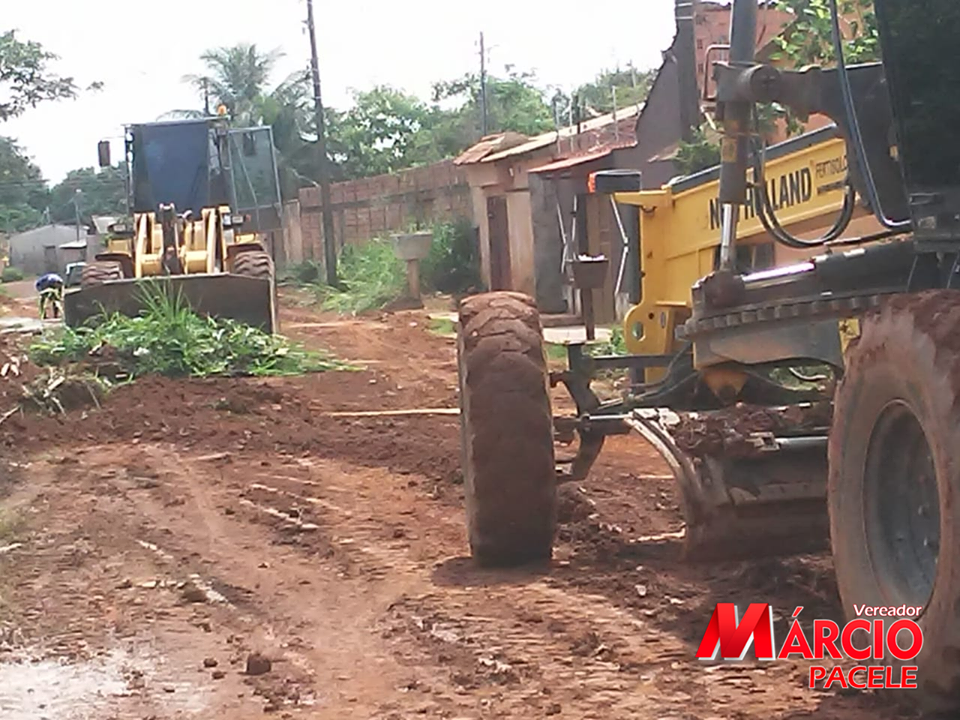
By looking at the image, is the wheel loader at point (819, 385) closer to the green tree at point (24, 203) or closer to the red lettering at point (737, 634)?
the red lettering at point (737, 634)

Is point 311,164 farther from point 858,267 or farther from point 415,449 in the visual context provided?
point 858,267

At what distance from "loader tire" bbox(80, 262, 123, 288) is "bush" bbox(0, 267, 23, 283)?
52.8 metres

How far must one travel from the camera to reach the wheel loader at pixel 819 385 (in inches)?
150

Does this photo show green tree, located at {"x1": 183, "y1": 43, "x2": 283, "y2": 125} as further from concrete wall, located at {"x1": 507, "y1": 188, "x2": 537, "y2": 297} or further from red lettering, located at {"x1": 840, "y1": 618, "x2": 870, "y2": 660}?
red lettering, located at {"x1": 840, "y1": 618, "x2": 870, "y2": 660}

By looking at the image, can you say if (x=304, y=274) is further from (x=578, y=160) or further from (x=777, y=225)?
(x=777, y=225)

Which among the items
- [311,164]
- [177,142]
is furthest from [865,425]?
[311,164]

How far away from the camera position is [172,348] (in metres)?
15.4

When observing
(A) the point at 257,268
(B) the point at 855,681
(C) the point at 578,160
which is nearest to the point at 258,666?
(B) the point at 855,681

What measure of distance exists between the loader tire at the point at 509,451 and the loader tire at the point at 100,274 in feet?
38.5

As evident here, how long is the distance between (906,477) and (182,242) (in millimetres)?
15904

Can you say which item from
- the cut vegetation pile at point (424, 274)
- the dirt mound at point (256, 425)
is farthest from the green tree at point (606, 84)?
the dirt mound at point (256, 425)

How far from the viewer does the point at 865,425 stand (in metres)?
4.09

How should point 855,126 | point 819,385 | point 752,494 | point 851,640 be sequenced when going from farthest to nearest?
point 819,385, point 752,494, point 855,126, point 851,640

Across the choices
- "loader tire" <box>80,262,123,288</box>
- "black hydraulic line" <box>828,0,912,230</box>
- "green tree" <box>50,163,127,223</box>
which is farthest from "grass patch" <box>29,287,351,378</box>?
"green tree" <box>50,163,127,223</box>
